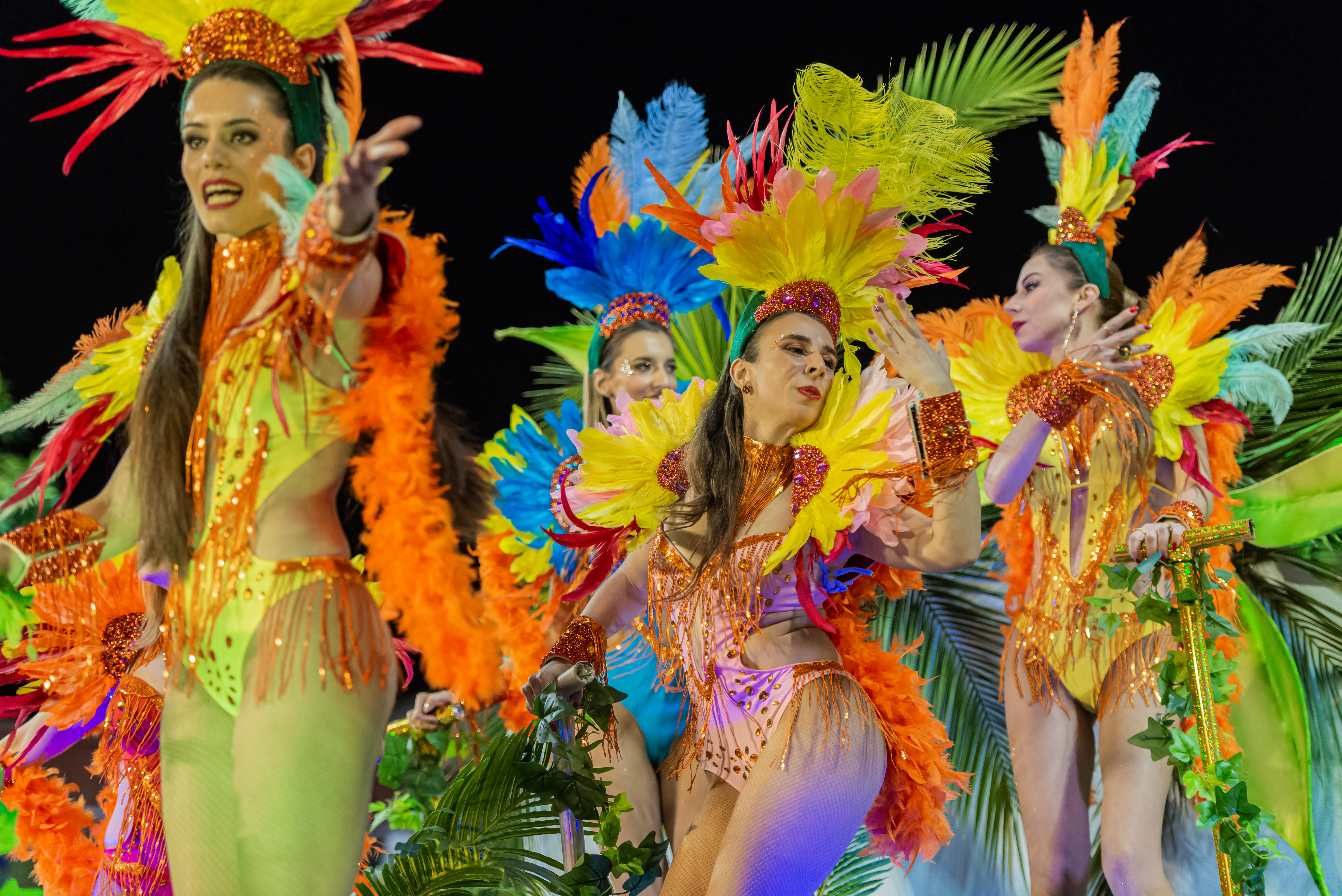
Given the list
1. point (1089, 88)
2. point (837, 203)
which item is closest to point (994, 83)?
point (1089, 88)

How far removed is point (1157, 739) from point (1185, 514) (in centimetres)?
62

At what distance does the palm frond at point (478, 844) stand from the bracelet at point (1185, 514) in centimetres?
166

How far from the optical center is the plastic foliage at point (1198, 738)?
2352 mm

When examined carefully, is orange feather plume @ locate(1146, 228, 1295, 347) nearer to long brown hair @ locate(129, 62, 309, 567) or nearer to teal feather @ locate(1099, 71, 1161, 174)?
teal feather @ locate(1099, 71, 1161, 174)

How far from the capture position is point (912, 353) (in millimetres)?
2240

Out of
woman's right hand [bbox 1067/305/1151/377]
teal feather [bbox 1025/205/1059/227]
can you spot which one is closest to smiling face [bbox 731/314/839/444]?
woman's right hand [bbox 1067/305/1151/377]

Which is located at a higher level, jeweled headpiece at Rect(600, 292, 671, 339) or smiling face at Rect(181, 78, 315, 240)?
jeweled headpiece at Rect(600, 292, 671, 339)

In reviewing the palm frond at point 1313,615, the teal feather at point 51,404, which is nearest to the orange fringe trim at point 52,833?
the teal feather at point 51,404

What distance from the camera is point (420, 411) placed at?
66.7 inches

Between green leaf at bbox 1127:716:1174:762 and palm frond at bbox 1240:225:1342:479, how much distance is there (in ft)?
6.92

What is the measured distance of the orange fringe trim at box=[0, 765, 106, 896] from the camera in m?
2.61

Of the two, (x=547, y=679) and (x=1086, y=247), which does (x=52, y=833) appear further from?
(x=1086, y=247)

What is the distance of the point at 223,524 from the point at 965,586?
3.53 meters

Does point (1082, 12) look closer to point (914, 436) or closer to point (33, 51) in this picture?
point (914, 436)
